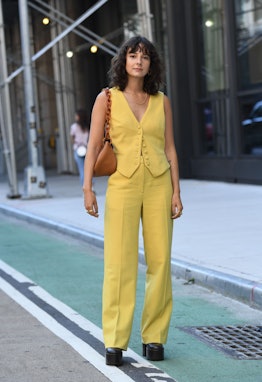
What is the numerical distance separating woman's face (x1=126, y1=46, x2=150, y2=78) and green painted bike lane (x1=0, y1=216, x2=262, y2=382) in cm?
183

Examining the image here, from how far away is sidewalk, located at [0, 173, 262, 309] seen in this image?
8914mm

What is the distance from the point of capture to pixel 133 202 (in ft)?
20.0

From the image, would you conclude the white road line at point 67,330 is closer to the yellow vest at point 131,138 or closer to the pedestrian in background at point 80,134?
the yellow vest at point 131,138

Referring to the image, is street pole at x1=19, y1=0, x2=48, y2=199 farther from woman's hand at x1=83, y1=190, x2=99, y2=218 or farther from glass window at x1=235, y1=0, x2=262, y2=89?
woman's hand at x1=83, y1=190, x2=99, y2=218

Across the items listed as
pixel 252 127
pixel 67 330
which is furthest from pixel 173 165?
pixel 252 127

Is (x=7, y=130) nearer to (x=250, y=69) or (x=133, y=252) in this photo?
(x=250, y=69)

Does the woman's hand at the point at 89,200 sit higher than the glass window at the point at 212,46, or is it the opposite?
the glass window at the point at 212,46

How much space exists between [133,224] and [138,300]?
8.71 ft

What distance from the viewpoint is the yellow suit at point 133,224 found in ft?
19.9

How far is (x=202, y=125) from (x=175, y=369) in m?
15.6

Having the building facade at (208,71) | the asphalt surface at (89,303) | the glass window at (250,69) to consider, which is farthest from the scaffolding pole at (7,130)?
the glass window at (250,69)

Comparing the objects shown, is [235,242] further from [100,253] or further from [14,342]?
[14,342]

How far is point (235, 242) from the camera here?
11.0m

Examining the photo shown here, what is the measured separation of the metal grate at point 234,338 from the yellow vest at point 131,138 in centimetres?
136
